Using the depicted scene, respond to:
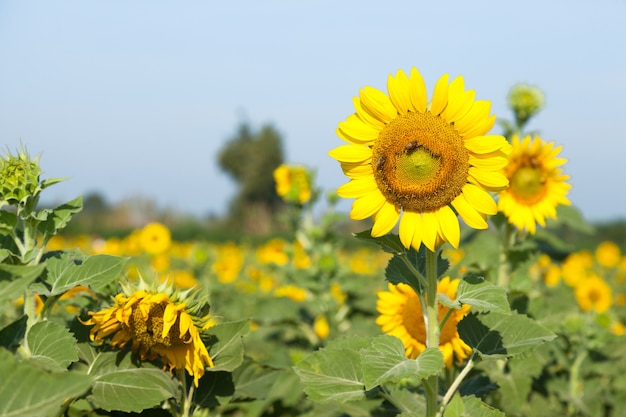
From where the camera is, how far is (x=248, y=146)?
4975 centimetres

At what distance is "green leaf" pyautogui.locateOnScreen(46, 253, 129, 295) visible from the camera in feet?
5.96

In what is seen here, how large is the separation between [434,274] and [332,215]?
137 inches

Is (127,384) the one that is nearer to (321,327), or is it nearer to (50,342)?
(50,342)

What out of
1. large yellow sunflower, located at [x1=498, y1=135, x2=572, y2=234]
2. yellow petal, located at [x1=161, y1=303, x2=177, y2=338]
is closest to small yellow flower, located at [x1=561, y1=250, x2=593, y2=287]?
large yellow sunflower, located at [x1=498, y1=135, x2=572, y2=234]

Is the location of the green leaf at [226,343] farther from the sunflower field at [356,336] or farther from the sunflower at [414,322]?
the sunflower at [414,322]

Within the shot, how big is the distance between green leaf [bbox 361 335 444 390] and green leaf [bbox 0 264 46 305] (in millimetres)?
772

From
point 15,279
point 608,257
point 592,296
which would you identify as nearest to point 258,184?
point 608,257

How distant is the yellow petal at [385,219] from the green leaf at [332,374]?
41 cm

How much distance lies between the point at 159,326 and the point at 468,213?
2.86ft

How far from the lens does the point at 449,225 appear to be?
1822 millimetres

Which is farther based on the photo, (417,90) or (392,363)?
(417,90)

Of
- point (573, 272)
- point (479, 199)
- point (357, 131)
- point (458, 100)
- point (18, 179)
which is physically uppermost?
point (458, 100)

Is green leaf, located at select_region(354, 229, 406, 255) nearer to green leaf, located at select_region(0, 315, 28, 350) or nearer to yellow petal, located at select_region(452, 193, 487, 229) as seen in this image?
yellow petal, located at select_region(452, 193, 487, 229)

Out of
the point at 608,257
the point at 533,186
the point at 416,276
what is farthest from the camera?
the point at 608,257
